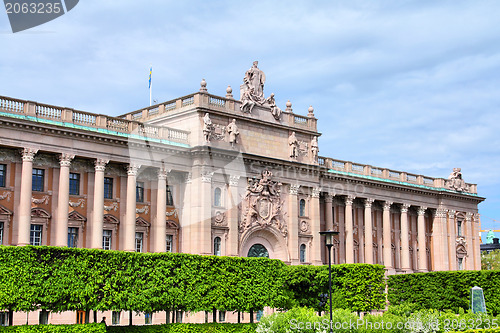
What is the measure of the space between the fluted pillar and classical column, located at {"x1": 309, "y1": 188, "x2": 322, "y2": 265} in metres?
19.8

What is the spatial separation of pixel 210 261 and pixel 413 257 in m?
43.7

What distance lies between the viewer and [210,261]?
169 ft

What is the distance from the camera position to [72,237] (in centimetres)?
5684

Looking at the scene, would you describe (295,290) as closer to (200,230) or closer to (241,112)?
(200,230)

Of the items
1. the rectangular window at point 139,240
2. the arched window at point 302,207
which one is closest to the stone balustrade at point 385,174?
the arched window at point 302,207

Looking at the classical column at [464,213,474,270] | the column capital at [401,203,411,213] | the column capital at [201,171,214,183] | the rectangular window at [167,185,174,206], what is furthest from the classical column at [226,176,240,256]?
the classical column at [464,213,474,270]

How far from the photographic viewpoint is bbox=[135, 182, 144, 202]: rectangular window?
201 ft

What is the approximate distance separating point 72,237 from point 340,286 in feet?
72.6

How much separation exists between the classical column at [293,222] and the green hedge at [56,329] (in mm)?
27433

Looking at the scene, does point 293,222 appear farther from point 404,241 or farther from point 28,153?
point 28,153

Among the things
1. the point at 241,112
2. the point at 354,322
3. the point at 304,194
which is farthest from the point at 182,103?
the point at 354,322

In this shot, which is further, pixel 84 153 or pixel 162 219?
pixel 162 219

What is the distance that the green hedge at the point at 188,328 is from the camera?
46.4 metres

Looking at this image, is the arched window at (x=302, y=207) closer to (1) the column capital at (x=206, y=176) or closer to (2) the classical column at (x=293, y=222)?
(2) the classical column at (x=293, y=222)
